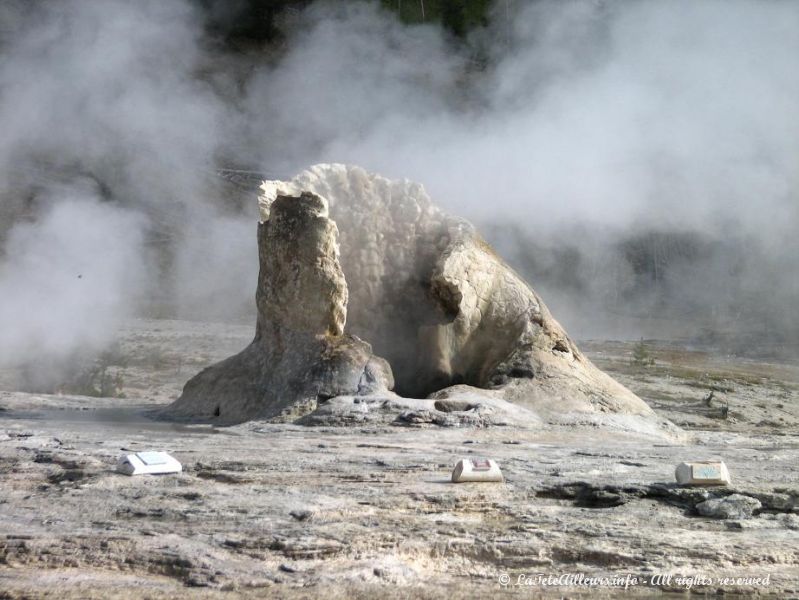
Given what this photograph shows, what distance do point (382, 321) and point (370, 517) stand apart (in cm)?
390

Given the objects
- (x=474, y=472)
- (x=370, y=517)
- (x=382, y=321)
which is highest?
(x=382, y=321)

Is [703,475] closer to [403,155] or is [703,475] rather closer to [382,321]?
[382,321]

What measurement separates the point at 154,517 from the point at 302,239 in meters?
3.31

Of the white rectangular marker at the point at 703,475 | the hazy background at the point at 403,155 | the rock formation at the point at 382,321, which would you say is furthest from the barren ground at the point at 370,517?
the hazy background at the point at 403,155

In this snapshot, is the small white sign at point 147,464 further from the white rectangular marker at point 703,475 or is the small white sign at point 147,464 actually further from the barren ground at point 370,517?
the white rectangular marker at point 703,475

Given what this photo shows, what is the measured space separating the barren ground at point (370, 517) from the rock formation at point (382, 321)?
0.90 m

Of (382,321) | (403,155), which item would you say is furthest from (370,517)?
(403,155)

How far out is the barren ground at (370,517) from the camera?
3359 millimetres

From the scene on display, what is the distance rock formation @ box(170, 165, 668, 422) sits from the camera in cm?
671

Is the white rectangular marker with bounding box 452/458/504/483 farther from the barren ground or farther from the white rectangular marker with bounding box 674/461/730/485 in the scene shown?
the white rectangular marker with bounding box 674/461/730/485

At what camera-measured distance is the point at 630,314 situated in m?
22.0

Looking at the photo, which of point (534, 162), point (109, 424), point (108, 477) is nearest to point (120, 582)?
point (108, 477)

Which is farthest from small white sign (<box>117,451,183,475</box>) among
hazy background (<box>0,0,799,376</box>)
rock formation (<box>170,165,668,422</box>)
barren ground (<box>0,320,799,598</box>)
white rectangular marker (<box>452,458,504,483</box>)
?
hazy background (<box>0,0,799,376</box>)

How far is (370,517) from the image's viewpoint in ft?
12.6
